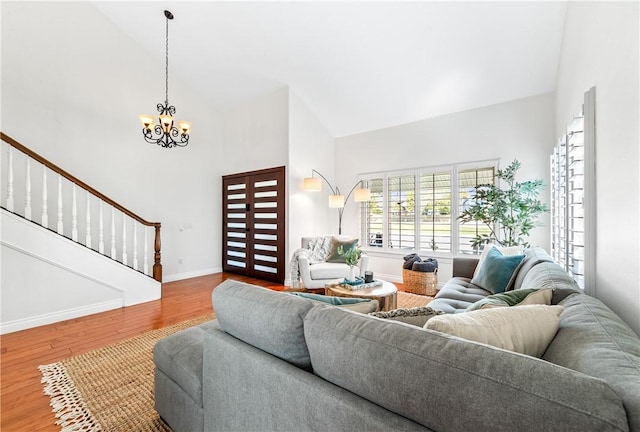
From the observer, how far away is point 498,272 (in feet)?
8.24

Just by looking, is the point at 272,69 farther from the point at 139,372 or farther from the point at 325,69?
the point at 139,372

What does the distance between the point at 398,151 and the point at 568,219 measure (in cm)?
280

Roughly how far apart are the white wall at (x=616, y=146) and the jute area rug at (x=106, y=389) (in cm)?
253

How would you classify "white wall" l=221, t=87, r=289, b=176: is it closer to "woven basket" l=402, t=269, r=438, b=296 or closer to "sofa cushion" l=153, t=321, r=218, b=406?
"woven basket" l=402, t=269, r=438, b=296

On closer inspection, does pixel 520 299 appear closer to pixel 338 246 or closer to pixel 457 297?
pixel 457 297

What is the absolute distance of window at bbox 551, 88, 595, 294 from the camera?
1.87m

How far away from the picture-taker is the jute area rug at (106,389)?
169 cm

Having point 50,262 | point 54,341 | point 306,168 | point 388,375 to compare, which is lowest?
point 54,341

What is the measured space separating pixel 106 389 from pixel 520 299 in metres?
2.60

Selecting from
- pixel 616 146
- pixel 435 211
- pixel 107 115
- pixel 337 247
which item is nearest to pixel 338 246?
pixel 337 247

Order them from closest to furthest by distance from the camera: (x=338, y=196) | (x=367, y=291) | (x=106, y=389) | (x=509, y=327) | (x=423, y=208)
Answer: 1. (x=509, y=327)
2. (x=106, y=389)
3. (x=367, y=291)
4. (x=423, y=208)
5. (x=338, y=196)

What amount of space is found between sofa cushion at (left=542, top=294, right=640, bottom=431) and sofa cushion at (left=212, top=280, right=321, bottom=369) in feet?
2.52

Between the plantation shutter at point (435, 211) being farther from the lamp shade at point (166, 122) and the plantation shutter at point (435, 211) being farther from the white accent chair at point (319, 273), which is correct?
the lamp shade at point (166, 122)

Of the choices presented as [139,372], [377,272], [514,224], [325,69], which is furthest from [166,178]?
[514,224]
